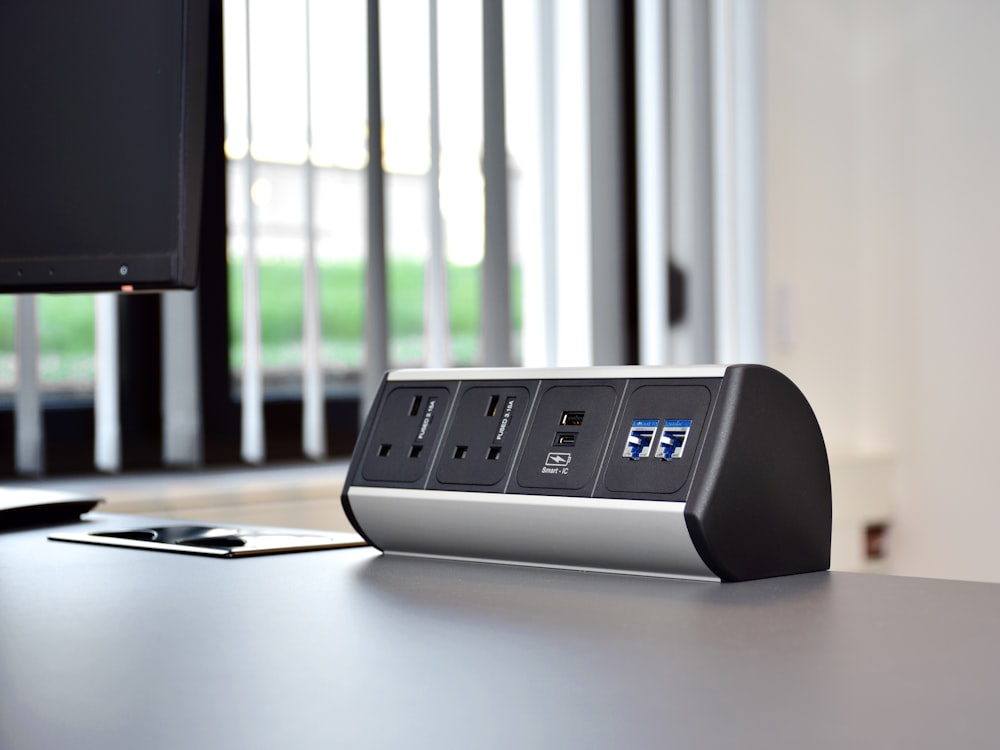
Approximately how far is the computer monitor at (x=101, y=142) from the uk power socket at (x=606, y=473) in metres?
0.28

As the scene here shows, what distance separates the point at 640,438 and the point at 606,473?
28 millimetres

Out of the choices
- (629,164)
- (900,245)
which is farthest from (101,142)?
(900,245)

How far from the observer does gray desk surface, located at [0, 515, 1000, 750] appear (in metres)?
0.39

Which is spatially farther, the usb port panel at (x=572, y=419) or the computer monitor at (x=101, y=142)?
the computer monitor at (x=101, y=142)

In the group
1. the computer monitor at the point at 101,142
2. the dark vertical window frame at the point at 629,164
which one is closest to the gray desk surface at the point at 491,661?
the computer monitor at the point at 101,142

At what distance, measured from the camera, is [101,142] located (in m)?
0.98

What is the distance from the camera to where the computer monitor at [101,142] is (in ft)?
3.04

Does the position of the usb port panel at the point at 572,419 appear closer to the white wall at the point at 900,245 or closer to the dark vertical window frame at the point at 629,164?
the dark vertical window frame at the point at 629,164

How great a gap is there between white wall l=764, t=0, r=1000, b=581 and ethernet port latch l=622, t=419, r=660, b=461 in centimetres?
168

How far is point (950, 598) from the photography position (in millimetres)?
605

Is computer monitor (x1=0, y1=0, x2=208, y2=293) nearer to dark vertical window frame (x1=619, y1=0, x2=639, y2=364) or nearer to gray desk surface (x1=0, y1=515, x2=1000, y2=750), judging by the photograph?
gray desk surface (x1=0, y1=515, x2=1000, y2=750)

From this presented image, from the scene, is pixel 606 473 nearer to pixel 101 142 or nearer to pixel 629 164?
pixel 101 142

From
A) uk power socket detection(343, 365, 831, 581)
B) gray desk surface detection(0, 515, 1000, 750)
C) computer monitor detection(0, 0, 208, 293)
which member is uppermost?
computer monitor detection(0, 0, 208, 293)

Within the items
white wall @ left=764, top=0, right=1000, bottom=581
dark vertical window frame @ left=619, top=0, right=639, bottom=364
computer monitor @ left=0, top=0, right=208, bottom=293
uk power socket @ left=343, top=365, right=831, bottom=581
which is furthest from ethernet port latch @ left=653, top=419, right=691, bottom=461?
white wall @ left=764, top=0, right=1000, bottom=581
